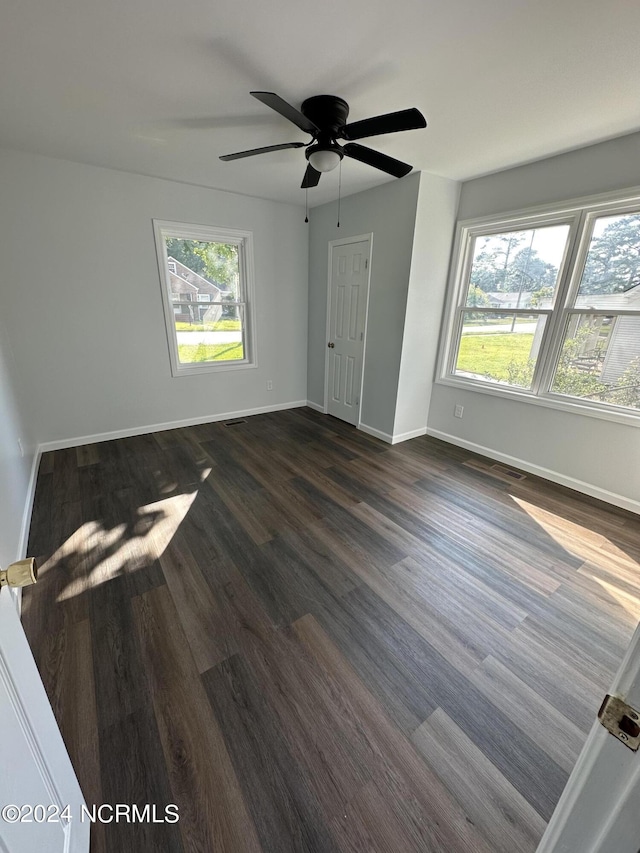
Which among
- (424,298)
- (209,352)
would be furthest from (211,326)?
(424,298)

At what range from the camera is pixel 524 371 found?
3236mm

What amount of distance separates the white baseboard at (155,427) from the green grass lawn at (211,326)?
3.40ft

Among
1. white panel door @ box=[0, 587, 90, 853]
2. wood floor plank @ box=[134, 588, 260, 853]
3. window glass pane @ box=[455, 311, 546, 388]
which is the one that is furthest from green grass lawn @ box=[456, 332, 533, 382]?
white panel door @ box=[0, 587, 90, 853]

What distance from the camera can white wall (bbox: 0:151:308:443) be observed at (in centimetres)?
299

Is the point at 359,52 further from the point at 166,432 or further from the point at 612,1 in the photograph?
the point at 166,432

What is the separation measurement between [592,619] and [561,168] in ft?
10.3

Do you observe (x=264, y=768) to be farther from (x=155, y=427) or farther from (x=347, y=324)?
(x=347, y=324)

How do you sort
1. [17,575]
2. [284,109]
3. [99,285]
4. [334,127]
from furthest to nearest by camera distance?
[99,285]
[334,127]
[284,109]
[17,575]

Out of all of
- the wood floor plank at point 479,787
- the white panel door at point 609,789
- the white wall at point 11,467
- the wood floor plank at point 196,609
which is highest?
the white panel door at point 609,789

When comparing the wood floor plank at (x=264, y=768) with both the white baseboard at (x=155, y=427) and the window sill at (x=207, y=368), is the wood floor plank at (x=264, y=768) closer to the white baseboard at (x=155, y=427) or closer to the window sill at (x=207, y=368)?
the white baseboard at (x=155, y=427)

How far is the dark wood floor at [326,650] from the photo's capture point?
1.11 meters

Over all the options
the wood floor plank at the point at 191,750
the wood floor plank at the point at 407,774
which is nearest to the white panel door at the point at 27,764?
the wood floor plank at the point at 191,750

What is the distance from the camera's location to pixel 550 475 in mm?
3143

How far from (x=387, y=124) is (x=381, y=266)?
71.0 inches
